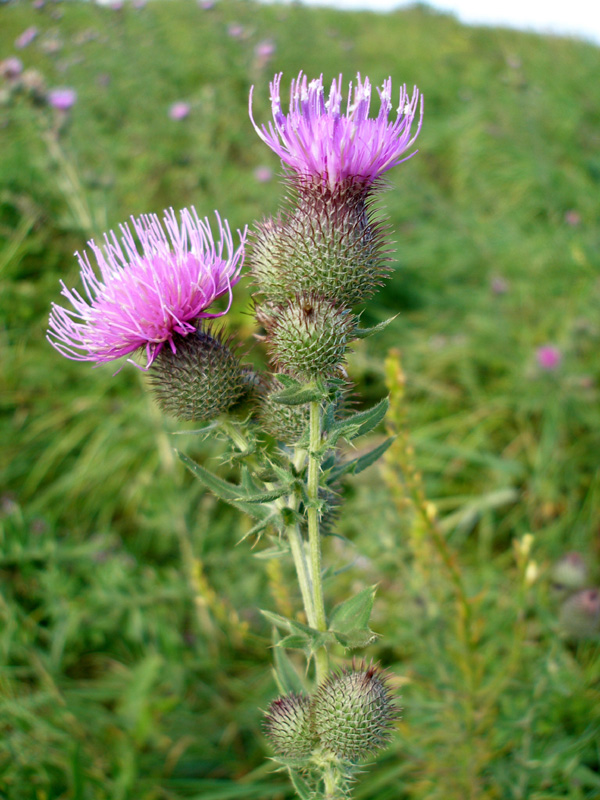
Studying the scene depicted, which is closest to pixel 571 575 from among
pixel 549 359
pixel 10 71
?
pixel 549 359

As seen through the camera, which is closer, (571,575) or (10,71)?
(571,575)

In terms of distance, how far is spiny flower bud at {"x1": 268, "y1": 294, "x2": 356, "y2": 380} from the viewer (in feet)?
4.61

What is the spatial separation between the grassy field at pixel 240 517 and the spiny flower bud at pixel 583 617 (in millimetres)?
116

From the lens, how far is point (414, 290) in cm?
644

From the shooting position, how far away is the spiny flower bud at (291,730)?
142 cm

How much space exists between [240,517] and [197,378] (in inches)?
118

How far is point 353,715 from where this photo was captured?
132 cm

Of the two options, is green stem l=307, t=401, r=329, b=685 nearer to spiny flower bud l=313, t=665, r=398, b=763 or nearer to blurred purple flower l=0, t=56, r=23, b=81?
spiny flower bud l=313, t=665, r=398, b=763

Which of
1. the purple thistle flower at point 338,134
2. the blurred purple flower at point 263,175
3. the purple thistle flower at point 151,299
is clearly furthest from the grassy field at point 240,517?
the purple thistle flower at point 338,134

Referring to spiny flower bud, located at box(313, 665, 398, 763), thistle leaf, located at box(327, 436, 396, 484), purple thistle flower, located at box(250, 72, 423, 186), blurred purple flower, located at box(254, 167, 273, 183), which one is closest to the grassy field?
blurred purple flower, located at box(254, 167, 273, 183)

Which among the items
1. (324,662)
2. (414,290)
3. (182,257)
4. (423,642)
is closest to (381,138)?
(182,257)

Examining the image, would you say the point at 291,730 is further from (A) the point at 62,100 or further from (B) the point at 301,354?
(A) the point at 62,100

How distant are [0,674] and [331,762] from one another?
2096mm

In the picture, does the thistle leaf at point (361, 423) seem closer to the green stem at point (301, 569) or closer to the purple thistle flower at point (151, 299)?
the green stem at point (301, 569)
